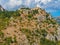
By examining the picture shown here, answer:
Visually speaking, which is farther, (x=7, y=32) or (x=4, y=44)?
(x=7, y=32)

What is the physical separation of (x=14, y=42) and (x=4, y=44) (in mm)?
9112

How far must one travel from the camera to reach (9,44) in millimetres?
186500

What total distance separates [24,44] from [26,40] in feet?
17.5

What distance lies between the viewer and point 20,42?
193 m

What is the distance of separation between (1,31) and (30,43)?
960 inches

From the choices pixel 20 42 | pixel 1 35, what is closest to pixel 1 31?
pixel 1 35

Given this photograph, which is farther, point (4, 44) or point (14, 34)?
point (14, 34)

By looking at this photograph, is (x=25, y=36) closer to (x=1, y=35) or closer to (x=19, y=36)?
(x=19, y=36)

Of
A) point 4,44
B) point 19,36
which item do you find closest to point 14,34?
point 19,36

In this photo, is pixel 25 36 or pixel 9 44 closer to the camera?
pixel 9 44

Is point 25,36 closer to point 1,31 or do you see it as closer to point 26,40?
point 26,40

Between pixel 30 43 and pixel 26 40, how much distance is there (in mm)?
4324

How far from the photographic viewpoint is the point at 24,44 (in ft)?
632

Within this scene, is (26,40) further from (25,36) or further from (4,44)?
(4,44)
